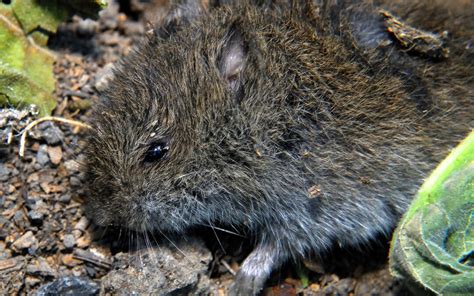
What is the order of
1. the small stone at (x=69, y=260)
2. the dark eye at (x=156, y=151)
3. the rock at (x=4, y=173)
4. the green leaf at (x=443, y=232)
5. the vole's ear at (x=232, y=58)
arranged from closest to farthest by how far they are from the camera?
the green leaf at (x=443, y=232)
the dark eye at (x=156, y=151)
the vole's ear at (x=232, y=58)
the small stone at (x=69, y=260)
the rock at (x=4, y=173)

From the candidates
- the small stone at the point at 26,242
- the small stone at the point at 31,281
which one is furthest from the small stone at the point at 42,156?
the small stone at the point at 31,281

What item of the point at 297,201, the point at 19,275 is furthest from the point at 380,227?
the point at 19,275

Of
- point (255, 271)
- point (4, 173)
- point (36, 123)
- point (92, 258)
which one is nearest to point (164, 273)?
point (92, 258)

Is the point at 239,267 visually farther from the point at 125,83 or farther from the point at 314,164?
the point at 125,83

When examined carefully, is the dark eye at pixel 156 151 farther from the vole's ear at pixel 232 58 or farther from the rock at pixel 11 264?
the rock at pixel 11 264

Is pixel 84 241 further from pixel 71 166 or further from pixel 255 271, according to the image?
pixel 255 271

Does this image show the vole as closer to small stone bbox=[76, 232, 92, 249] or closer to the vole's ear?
the vole's ear
